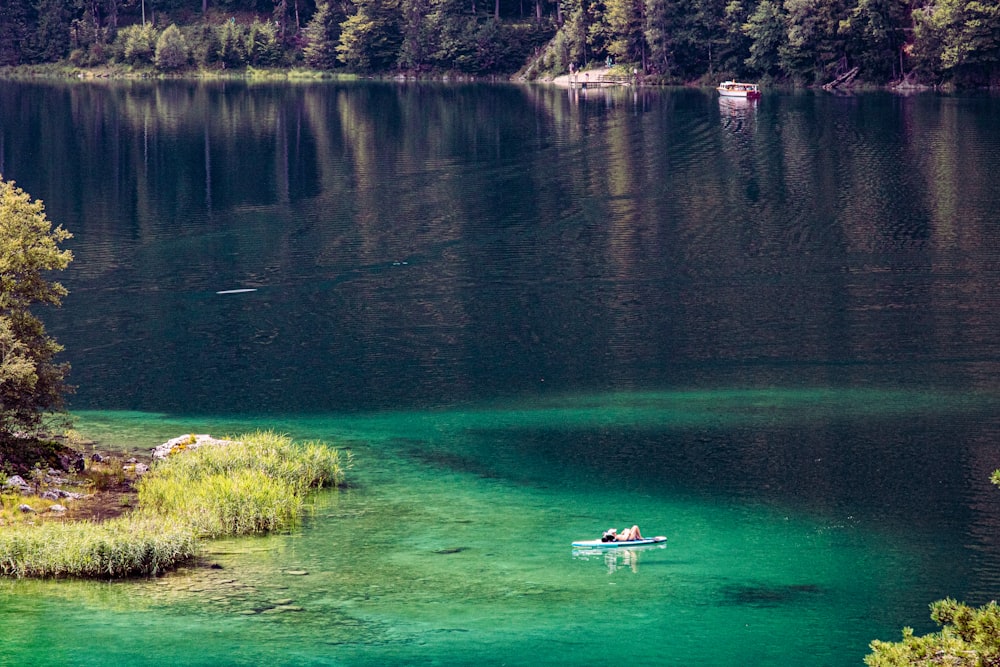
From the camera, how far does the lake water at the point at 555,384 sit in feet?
111

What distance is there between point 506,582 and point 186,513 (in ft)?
31.3

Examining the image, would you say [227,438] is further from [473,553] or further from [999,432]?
[999,432]

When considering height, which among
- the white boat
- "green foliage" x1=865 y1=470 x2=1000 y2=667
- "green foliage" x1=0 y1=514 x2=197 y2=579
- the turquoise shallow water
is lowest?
the turquoise shallow water

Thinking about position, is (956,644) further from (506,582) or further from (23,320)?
(23,320)

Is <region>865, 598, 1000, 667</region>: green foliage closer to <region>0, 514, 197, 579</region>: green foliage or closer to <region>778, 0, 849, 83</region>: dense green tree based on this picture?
<region>0, 514, 197, 579</region>: green foliage

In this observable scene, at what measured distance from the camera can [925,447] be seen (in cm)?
4834

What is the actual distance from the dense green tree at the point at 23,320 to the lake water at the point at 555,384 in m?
7.58

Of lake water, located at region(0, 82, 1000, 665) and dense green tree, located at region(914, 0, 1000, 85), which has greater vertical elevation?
dense green tree, located at region(914, 0, 1000, 85)

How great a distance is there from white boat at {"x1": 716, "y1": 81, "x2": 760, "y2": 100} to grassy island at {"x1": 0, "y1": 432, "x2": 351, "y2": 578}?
133501 millimetres

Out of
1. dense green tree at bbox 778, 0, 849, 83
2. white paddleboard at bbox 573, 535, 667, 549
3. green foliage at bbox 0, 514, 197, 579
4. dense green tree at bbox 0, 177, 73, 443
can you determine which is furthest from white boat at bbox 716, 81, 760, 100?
green foliage at bbox 0, 514, 197, 579

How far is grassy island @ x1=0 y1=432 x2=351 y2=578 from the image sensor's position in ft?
115

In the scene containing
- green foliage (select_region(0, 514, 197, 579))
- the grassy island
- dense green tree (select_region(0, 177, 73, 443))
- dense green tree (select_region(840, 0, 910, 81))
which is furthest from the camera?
dense green tree (select_region(840, 0, 910, 81))

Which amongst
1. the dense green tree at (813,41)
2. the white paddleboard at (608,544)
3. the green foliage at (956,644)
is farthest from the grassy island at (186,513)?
the dense green tree at (813,41)

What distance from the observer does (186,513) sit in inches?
1539
